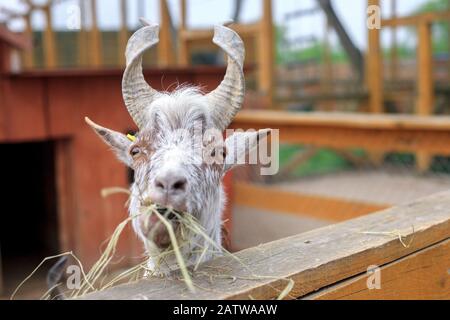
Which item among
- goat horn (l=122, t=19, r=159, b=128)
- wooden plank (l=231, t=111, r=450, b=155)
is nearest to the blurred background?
wooden plank (l=231, t=111, r=450, b=155)

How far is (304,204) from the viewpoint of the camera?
629cm

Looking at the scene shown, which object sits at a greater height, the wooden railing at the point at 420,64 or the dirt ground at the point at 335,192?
the wooden railing at the point at 420,64

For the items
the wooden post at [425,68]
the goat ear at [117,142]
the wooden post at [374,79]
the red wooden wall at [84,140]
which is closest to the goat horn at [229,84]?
the goat ear at [117,142]

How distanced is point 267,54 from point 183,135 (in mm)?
5542

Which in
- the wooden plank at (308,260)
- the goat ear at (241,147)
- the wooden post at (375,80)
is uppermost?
the wooden post at (375,80)

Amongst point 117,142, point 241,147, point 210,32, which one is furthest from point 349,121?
point 210,32

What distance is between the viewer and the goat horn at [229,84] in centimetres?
254

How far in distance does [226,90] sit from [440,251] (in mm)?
1183

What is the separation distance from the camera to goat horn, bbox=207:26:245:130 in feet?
8.35

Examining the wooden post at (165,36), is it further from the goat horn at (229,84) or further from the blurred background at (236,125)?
the goat horn at (229,84)

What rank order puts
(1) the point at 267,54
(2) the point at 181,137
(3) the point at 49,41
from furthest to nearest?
(3) the point at 49,41, (1) the point at 267,54, (2) the point at 181,137

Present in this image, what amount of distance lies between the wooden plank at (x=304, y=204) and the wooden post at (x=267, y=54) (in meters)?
1.39

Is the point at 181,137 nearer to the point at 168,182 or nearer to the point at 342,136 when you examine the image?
the point at 168,182
